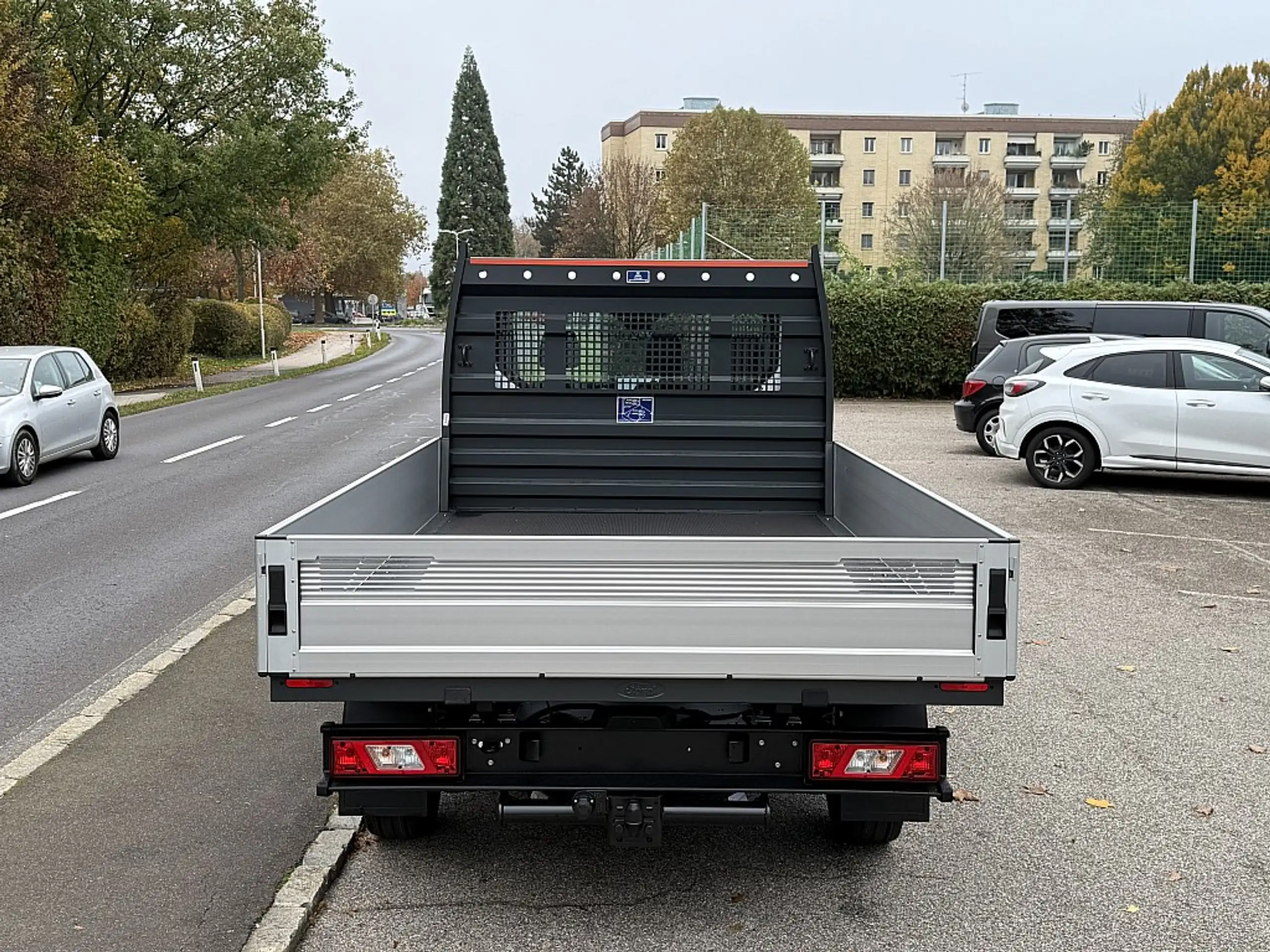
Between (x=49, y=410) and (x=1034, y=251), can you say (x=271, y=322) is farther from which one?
(x=49, y=410)

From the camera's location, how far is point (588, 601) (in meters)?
3.71

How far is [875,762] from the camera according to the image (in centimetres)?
393

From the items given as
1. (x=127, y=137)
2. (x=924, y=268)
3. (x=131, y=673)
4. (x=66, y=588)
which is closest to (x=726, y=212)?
(x=924, y=268)

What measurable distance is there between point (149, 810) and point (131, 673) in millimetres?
2076

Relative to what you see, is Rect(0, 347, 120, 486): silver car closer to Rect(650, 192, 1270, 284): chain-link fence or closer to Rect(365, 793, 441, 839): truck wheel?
Rect(365, 793, 441, 839): truck wheel

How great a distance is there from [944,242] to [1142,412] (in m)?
16.2

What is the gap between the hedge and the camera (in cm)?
2739

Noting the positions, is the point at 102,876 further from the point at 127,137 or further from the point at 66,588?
the point at 127,137

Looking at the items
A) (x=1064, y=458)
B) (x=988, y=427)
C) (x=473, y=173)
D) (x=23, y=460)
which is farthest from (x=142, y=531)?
(x=473, y=173)

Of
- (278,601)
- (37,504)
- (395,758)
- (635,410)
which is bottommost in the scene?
(37,504)

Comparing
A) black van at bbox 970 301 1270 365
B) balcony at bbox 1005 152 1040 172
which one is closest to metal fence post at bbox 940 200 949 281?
black van at bbox 970 301 1270 365

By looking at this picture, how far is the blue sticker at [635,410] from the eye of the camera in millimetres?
6703

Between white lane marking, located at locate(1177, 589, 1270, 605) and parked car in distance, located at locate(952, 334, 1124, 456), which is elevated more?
parked car in distance, located at locate(952, 334, 1124, 456)

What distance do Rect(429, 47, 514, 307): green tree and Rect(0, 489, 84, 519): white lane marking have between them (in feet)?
279
